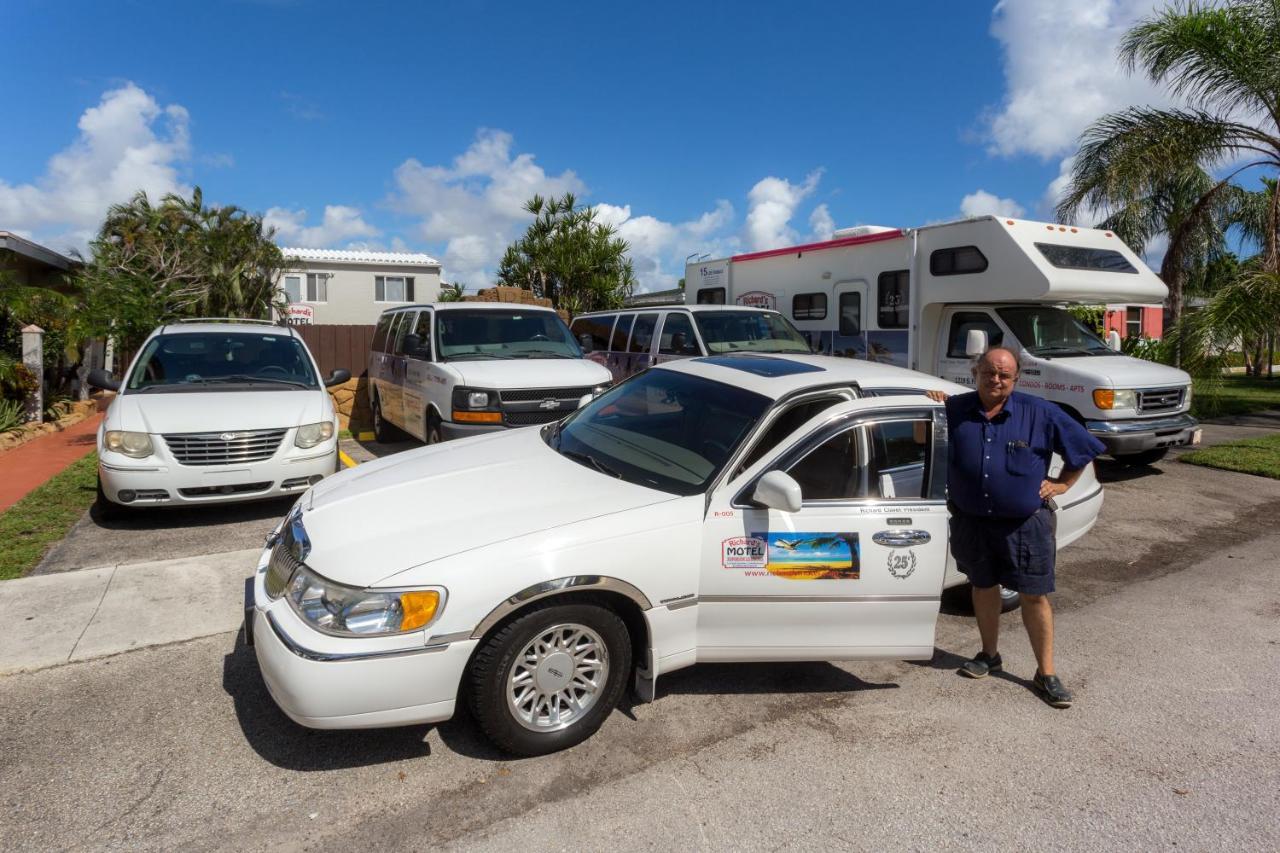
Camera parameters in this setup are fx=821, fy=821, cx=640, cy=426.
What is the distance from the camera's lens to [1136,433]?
28.8 ft

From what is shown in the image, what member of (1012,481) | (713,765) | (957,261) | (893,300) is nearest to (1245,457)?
(957,261)

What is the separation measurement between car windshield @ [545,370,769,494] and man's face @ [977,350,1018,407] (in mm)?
1062

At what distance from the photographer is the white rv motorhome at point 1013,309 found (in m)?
8.95

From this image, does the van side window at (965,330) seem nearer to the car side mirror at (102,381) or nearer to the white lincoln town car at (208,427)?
the white lincoln town car at (208,427)

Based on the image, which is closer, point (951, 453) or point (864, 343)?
point (951, 453)

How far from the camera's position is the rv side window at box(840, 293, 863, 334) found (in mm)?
11414

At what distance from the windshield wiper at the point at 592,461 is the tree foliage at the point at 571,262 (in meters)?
18.1

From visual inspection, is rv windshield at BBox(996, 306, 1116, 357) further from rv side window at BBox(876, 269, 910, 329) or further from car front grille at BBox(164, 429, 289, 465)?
car front grille at BBox(164, 429, 289, 465)

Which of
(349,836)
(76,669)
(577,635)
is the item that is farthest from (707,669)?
(76,669)

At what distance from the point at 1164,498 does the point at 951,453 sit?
609cm

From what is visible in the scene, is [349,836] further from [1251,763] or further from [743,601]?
[1251,763]

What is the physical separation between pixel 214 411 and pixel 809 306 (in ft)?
27.5

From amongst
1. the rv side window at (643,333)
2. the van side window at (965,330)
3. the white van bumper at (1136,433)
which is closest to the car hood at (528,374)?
the rv side window at (643,333)

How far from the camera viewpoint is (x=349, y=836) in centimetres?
295
